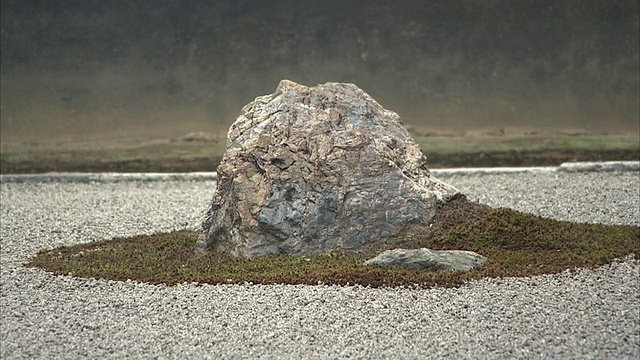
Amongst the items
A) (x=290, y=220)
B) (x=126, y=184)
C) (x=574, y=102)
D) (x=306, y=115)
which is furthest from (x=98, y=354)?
(x=574, y=102)

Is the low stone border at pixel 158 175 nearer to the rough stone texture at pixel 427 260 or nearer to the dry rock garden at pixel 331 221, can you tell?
the dry rock garden at pixel 331 221

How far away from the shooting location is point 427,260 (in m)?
8.45

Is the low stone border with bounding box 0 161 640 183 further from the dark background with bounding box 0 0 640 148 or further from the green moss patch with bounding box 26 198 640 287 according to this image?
the green moss patch with bounding box 26 198 640 287

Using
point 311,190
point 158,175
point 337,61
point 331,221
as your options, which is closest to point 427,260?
point 331,221

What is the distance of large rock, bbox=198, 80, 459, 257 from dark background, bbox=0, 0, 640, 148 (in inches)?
255

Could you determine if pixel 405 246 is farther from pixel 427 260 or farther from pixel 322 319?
pixel 322 319

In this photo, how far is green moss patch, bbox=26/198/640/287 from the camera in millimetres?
8203

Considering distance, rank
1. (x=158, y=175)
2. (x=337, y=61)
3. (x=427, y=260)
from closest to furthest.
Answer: (x=427, y=260) → (x=158, y=175) → (x=337, y=61)

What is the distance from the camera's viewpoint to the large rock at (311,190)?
9.17 meters

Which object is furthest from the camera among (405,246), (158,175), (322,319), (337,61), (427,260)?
(337,61)

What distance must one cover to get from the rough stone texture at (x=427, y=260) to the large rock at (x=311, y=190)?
0.66 metres

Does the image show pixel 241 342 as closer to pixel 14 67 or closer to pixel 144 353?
pixel 144 353

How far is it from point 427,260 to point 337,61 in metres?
8.18

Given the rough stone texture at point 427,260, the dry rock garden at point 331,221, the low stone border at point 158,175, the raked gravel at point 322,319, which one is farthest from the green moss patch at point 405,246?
the low stone border at point 158,175
